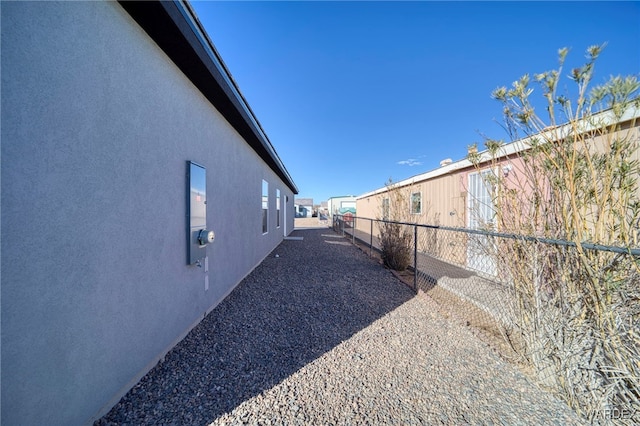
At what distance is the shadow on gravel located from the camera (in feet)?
5.62

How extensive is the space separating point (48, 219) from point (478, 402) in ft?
10.1

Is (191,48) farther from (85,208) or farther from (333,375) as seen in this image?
(333,375)

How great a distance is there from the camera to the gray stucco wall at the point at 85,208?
1145mm

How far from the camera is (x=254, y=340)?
102 inches

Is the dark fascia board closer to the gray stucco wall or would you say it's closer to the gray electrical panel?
the gray stucco wall

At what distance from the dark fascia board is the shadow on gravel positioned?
9.90 ft

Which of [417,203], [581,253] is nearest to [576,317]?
[581,253]

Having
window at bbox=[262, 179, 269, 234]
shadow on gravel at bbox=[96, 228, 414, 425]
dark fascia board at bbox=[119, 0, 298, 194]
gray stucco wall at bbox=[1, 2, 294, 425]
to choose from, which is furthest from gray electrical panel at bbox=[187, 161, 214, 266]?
window at bbox=[262, 179, 269, 234]

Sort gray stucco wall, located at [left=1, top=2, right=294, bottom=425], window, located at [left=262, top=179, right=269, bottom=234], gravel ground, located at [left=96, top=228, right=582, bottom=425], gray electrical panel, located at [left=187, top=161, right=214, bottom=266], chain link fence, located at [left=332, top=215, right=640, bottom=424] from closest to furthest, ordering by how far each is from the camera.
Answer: gray stucco wall, located at [left=1, top=2, right=294, bottom=425] → chain link fence, located at [left=332, top=215, right=640, bottom=424] → gravel ground, located at [left=96, top=228, right=582, bottom=425] → gray electrical panel, located at [left=187, top=161, right=214, bottom=266] → window, located at [left=262, top=179, right=269, bottom=234]

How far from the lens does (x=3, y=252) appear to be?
1075mm

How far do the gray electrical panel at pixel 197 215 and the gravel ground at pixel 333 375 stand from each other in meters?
0.93

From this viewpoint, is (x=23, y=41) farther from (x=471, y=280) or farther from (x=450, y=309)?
(x=471, y=280)

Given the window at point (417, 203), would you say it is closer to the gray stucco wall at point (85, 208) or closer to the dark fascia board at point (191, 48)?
the dark fascia board at point (191, 48)

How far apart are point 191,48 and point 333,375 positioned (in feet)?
11.0
